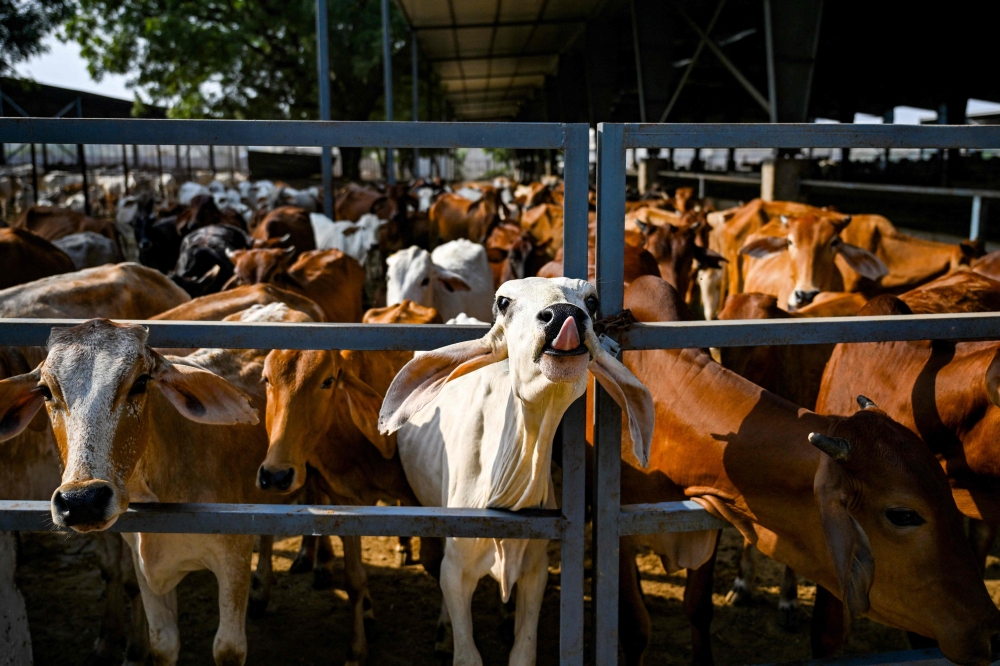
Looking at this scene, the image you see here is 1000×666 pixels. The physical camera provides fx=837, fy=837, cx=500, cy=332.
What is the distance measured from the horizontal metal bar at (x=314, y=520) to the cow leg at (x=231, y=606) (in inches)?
25.0

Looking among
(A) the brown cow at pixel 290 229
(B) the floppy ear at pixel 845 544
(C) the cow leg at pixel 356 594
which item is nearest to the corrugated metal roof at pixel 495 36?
(A) the brown cow at pixel 290 229

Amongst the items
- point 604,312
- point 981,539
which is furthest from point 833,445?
point 981,539

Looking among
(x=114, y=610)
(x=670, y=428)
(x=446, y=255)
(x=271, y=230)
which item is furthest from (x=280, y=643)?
(x=271, y=230)

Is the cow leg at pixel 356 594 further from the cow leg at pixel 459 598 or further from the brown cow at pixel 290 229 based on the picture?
the brown cow at pixel 290 229

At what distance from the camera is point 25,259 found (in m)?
6.93

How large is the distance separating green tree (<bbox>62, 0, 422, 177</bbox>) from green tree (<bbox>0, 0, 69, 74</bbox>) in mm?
628

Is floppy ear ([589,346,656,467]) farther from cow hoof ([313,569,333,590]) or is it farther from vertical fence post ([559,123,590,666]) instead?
cow hoof ([313,569,333,590])

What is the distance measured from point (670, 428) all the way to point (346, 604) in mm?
2416

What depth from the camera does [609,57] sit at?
2244 cm

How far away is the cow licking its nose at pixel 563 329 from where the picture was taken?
2.23 metres

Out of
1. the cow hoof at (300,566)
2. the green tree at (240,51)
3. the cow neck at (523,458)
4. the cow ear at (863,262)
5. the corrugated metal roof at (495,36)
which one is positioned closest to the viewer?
the cow neck at (523,458)

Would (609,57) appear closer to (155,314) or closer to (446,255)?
(446,255)

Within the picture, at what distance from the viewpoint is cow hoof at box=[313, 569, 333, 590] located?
4.83 m

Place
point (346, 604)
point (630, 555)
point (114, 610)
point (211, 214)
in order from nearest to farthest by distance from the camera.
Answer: point (630, 555), point (114, 610), point (346, 604), point (211, 214)
